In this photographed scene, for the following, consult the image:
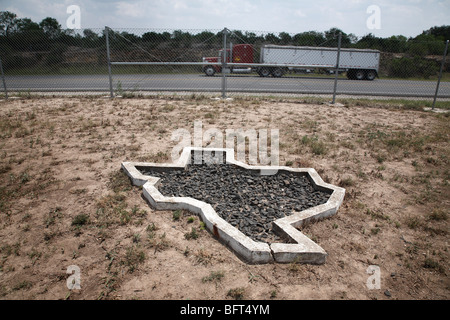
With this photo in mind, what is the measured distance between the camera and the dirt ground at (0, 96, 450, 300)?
97.0 inches

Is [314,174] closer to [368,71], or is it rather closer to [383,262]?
[383,262]

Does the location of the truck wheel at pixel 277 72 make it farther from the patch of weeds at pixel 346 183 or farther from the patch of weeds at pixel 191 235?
the patch of weeds at pixel 191 235

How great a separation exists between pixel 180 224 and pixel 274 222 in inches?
42.9

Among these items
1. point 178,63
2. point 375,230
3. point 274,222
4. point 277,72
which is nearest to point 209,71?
point 277,72

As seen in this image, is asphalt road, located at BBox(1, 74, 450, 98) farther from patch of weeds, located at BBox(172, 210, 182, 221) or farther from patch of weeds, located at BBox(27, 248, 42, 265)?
patch of weeds, located at BBox(27, 248, 42, 265)

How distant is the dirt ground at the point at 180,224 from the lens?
97.0 inches

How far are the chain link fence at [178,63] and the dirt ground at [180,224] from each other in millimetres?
3973

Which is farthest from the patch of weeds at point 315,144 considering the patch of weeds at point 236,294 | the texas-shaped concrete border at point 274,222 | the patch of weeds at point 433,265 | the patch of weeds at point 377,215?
the patch of weeds at point 236,294

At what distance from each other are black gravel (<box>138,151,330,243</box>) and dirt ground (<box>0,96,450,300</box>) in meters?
0.37

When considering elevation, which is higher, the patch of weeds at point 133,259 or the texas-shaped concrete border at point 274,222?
the texas-shaped concrete border at point 274,222

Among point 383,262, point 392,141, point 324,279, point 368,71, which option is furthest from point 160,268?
point 368,71

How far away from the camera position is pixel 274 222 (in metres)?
3.17

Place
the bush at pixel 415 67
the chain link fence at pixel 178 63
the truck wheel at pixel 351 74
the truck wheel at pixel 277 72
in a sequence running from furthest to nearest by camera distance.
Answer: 1. the truck wheel at pixel 351 74
2. the truck wheel at pixel 277 72
3. the bush at pixel 415 67
4. the chain link fence at pixel 178 63

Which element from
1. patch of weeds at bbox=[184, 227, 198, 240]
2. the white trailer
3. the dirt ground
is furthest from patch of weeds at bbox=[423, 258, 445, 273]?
the white trailer
